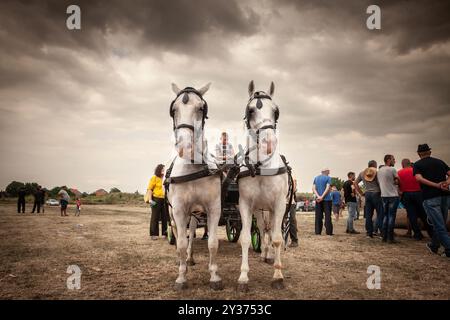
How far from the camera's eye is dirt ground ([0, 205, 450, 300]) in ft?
13.6

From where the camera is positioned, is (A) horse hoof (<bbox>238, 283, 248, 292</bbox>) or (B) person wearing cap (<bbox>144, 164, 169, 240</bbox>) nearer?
(A) horse hoof (<bbox>238, 283, 248, 292</bbox>)

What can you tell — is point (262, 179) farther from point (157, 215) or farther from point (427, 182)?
point (157, 215)

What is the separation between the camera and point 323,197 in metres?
10.5

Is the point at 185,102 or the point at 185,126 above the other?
the point at 185,102

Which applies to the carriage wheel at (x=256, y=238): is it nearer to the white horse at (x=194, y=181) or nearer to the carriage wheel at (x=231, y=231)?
the carriage wheel at (x=231, y=231)

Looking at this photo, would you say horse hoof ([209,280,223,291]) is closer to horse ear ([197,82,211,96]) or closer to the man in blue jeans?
horse ear ([197,82,211,96])

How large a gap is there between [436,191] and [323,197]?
4.24 metres

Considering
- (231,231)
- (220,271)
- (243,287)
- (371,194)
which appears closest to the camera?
(243,287)

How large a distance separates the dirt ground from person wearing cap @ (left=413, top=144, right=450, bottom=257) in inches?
26.0

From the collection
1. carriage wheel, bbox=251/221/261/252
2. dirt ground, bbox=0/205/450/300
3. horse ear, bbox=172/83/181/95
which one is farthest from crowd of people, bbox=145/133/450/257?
horse ear, bbox=172/83/181/95

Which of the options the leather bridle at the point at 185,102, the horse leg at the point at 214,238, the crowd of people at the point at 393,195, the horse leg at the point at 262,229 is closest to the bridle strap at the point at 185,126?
the leather bridle at the point at 185,102

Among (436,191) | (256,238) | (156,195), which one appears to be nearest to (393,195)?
(436,191)
